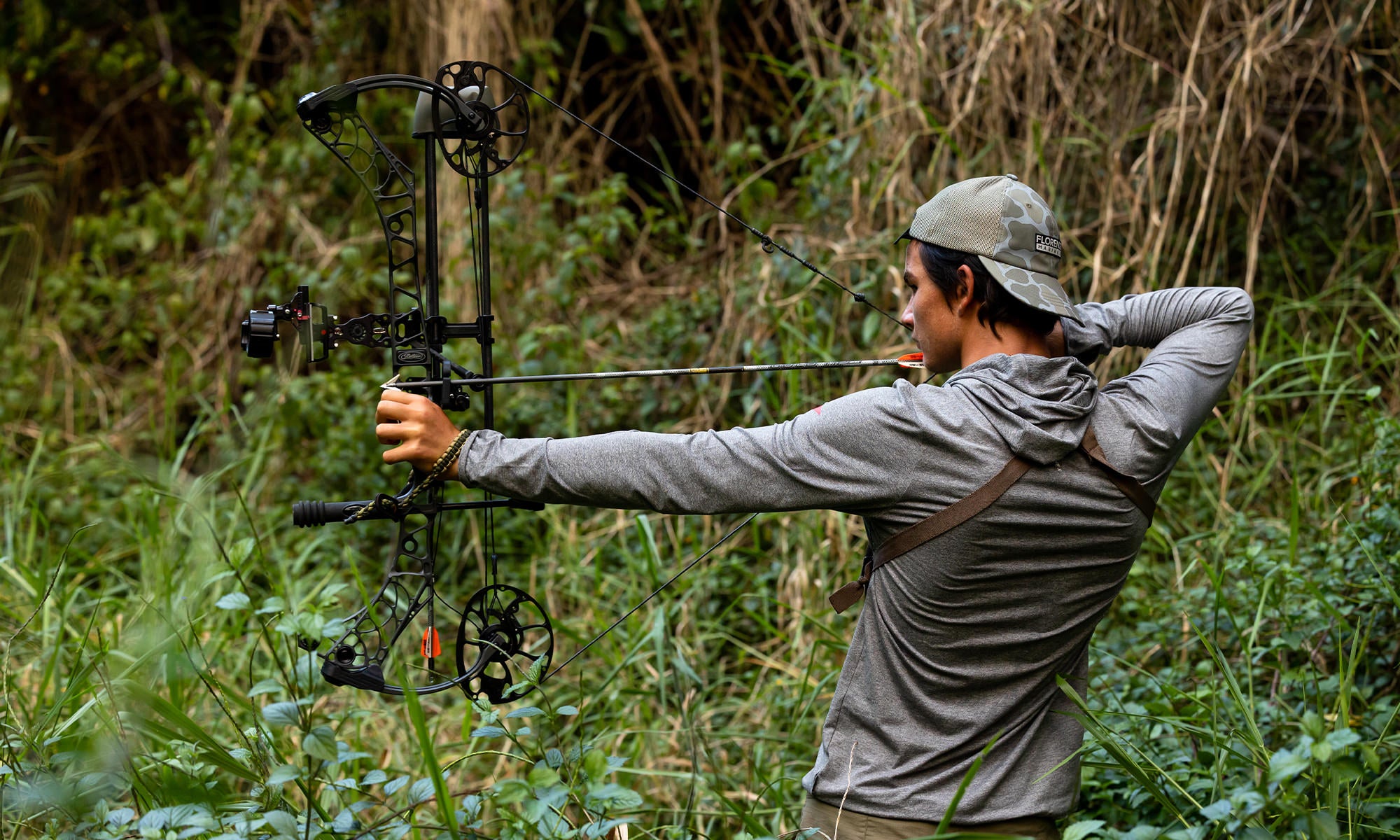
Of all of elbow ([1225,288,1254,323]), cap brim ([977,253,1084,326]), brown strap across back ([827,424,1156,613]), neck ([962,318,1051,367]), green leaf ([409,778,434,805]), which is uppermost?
cap brim ([977,253,1084,326])

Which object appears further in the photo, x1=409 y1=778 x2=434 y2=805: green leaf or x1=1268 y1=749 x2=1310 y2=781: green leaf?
x1=409 y1=778 x2=434 y2=805: green leaf

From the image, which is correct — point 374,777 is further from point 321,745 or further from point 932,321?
point 932,321

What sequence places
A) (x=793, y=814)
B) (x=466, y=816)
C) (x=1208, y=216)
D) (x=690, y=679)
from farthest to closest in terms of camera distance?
(x=1208, y=216), (x=690, y=679), (x=793, y=814), (x=466, y=816)

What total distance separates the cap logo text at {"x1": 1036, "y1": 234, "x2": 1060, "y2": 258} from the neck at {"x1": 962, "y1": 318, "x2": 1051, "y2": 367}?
5.4 inches

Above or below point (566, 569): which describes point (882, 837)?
above

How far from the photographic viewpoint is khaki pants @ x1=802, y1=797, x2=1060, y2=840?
1739 mm

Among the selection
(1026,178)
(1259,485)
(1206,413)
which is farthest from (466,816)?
(1026,178)

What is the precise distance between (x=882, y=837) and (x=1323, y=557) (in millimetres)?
1818

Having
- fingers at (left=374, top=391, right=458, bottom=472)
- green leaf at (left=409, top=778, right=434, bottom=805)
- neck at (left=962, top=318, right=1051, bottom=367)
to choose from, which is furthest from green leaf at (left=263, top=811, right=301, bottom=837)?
neck at (left=962, top=318, right=1051, bottom=367)

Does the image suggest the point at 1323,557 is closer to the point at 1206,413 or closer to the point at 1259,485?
the point at 1259,485

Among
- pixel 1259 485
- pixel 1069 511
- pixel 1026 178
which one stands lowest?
pixel 1259 485

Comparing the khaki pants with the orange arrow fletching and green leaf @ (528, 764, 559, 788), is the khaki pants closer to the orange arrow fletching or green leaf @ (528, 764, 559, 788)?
green leaf @ (528, 764, 559, 788)

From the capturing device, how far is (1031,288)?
5.86 ft

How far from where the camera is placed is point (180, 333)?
5.62 m
